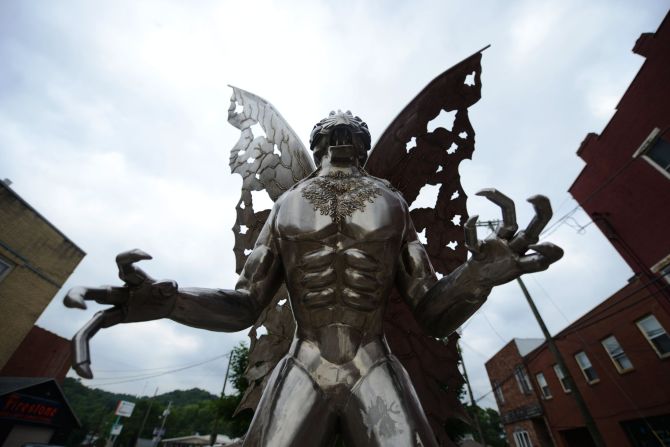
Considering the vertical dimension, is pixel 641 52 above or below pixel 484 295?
above

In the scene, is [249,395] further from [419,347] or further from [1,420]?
[1,420]

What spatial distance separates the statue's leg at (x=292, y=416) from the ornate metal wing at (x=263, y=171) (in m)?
1.36

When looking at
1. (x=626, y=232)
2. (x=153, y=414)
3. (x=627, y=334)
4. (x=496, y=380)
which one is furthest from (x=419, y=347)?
(x=153, y=414)

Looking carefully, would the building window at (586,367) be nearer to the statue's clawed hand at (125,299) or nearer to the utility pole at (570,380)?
the utility pole at (570,380)

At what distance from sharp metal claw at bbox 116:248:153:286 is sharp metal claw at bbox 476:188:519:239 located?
1252mm

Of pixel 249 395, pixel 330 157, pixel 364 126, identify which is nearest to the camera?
pixel 330 157

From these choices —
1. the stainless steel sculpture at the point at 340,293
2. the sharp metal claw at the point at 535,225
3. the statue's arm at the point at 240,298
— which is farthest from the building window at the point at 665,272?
the statue's arm at the point at 240,298

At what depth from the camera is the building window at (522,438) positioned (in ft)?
58.5

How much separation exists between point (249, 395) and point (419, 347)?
4.64 feet

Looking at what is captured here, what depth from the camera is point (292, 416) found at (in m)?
1.34

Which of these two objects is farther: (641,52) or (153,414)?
(153,414)

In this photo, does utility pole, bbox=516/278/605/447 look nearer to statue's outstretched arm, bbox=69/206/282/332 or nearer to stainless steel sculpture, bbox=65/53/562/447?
stainless steel sculpture, bbox=65/53/562/447

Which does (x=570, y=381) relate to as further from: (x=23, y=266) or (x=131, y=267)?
(x=23, y=266)

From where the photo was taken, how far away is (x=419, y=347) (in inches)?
107
